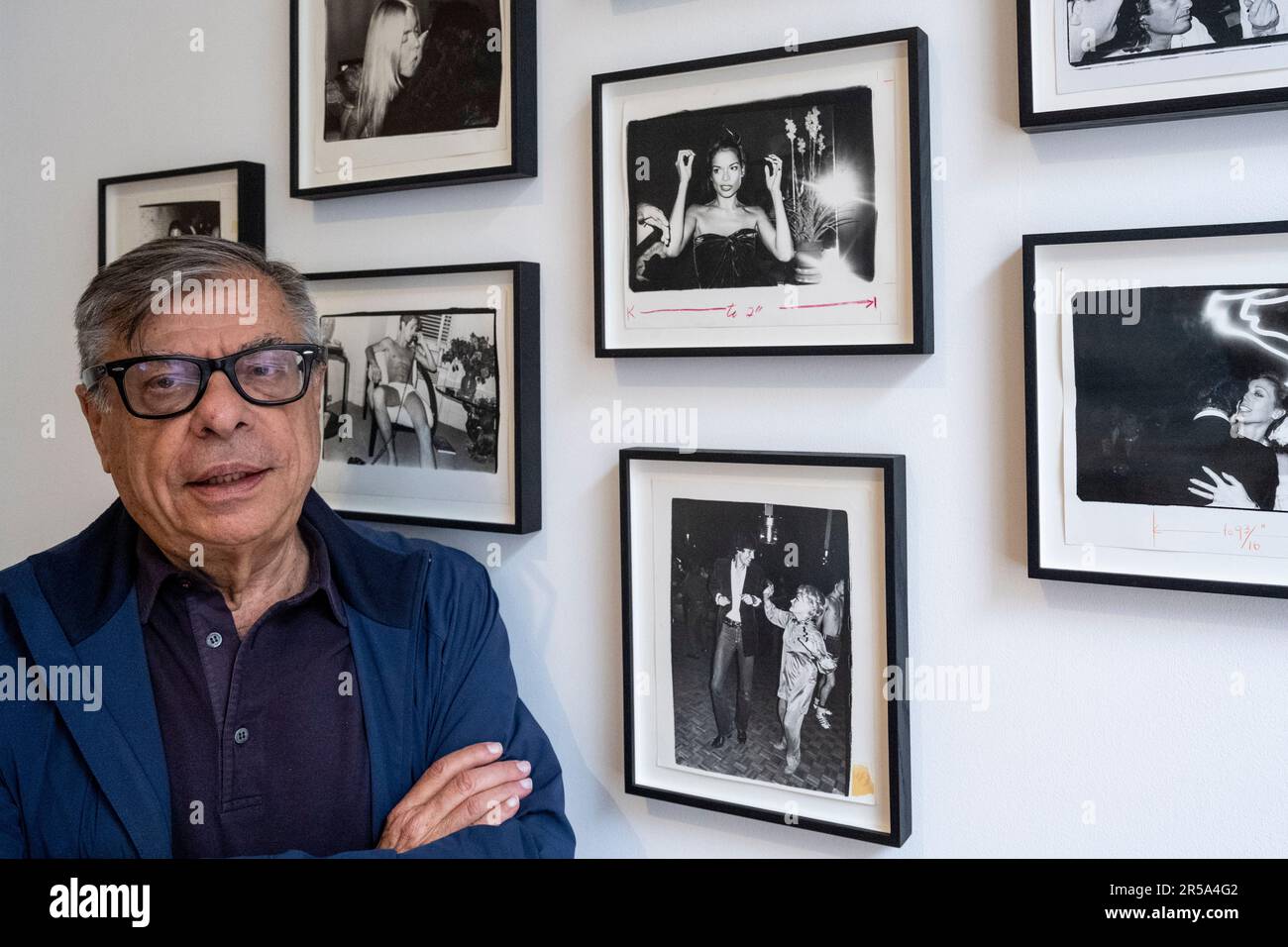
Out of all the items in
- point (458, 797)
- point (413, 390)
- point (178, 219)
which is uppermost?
point (178, 219)

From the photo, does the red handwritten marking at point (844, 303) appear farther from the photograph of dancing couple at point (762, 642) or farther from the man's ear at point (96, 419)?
the man's ear at point (96, 419)

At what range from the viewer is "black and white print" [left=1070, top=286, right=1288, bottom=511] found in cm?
82

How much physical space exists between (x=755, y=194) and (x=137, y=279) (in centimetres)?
59

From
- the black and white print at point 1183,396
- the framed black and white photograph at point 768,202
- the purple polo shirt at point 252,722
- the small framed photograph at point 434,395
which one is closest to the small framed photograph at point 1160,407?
the black and white print at point 1183,396

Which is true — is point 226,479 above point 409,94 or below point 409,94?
below

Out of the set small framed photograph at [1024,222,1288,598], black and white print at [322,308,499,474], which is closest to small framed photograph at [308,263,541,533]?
black and white print at [322,308,499,474]

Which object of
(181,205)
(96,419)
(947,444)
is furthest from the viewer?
(181,205)

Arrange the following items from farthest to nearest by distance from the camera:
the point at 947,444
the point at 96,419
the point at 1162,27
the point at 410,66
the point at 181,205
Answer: the point at 181,205, the point at 410,66, the point at 96,419, the point at 947,444, the point at 1162,27

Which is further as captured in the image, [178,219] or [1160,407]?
[178,219]

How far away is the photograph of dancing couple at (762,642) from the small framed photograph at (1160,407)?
0.20 m

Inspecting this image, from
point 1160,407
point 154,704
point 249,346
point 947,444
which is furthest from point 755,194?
point 154,704

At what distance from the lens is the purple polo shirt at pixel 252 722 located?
1010 mm

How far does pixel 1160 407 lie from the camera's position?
86 centimetres

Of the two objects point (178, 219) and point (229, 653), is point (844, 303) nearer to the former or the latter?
point (229, 653)
